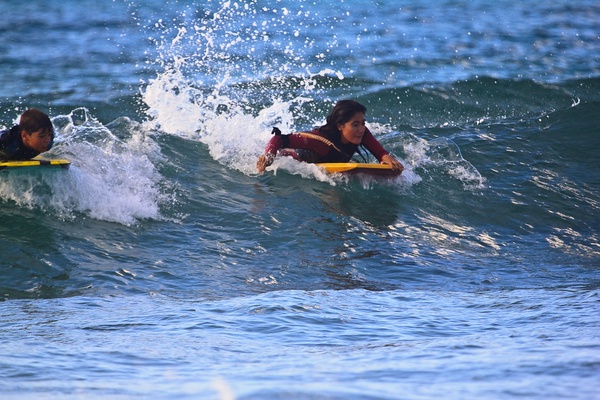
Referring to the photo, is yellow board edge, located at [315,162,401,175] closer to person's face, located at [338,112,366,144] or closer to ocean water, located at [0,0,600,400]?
ocean water, located at [0,0,600,400]

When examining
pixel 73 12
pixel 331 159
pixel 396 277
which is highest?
pixel 73 12

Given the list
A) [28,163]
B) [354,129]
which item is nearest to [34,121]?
[28,163]

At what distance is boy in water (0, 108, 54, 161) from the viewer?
871cm

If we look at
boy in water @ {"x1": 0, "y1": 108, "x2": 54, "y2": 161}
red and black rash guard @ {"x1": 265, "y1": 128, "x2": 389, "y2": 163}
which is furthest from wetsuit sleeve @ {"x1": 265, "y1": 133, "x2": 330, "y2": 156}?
boy in water @ {"x1": 0, "y1": 108, "x2": 54, "y2": 161}

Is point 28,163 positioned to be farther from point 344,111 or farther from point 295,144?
point 344,111

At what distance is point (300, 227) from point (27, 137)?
2736 millimetres

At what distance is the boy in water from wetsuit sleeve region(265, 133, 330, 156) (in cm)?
240

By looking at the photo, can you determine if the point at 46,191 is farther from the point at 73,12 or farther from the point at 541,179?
the point at 73,12

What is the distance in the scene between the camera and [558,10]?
943 inches

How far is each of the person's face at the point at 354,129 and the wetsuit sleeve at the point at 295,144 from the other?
247 mm

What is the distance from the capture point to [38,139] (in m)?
8.79

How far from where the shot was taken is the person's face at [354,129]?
9.94 meters

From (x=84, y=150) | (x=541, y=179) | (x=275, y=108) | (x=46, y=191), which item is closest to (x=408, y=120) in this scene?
(x=275, y=108)

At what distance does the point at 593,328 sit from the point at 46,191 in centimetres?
565
